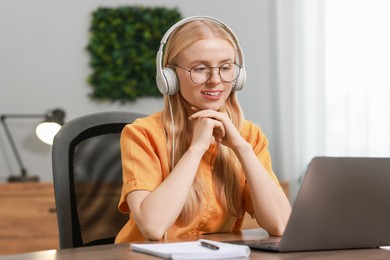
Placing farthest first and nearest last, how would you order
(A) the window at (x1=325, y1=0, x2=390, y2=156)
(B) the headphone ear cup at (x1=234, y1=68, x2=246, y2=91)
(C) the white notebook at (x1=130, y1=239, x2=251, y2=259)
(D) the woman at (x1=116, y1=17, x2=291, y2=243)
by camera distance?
(A) the window at (x1=325, y1=0, x2=390, y2=156) < (B) the headphone ear cup at (x1=234, y1=68, x2=246, y2=91) < (D) the woman at (x1=116, y1=17, x2=291, y2=243) < (C) the white notebook at (x1=130, y1=239, x2=251, y2=259)

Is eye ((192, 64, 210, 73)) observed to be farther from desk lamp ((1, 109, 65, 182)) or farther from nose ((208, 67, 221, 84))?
desk lamp ((1, 109, 65, 182))

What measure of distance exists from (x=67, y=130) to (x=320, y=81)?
8.00 feet

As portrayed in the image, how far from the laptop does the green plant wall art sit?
9.79ft

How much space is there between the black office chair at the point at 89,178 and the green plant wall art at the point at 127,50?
2250 mm

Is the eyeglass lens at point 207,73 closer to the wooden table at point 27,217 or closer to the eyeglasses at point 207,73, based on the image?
the eyeglasses at point 207,73

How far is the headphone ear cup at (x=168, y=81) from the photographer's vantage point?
1.80 meters

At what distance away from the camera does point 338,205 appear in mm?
1281

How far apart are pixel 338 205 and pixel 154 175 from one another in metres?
0.59

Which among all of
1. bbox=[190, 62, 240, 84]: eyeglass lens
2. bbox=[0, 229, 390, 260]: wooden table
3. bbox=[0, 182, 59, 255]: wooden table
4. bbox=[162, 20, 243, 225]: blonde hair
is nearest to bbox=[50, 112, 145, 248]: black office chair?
bbox=[162, 20, 243, 225]: blonde hair

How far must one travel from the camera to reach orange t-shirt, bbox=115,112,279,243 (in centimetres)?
175

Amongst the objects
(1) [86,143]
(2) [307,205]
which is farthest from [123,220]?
(2) [307,205]

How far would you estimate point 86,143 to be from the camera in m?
1.93

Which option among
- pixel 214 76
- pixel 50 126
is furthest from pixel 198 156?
pixel 50 126

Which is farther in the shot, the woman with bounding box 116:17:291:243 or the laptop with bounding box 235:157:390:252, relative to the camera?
the woman with bounding box 116:17:291:243
